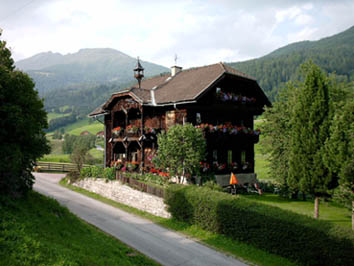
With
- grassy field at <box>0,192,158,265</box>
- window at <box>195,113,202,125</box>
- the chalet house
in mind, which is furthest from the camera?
window at <box>195,113,202,125</box>

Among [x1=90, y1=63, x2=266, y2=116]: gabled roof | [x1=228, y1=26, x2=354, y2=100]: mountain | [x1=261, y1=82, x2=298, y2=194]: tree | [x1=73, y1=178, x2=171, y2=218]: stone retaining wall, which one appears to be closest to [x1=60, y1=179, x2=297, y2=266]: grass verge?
[x1=73, y1=178, x2=171, y2=218]: stone retaining wall

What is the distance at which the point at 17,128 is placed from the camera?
446 inches

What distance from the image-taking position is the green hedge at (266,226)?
11727 mm

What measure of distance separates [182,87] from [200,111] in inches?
116

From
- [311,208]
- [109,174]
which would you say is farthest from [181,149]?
[311,208]

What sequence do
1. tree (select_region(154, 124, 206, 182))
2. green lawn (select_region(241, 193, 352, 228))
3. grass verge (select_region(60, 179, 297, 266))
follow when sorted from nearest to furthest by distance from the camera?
1. grass verge (select_region(60, 179, 297, 266))
2. green lawn (select_region(241, 193, 352, 228))
3. tree (select_region(154, 124, 206, 182))

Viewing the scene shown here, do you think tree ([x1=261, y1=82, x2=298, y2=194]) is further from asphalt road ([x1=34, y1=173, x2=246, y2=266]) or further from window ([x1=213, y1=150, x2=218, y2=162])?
asphalt road ([x1=34, y1=173, x2=246, y2=266])

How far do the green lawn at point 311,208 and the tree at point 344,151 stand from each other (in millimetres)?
4947

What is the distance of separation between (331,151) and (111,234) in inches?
489

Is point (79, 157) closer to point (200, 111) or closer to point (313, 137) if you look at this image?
point (200, 111)

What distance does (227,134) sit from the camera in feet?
83.4

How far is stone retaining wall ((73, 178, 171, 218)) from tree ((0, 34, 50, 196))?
9453 millimetres

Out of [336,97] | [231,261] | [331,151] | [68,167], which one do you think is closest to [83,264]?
[231,261]

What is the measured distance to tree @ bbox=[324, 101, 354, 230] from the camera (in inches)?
543
